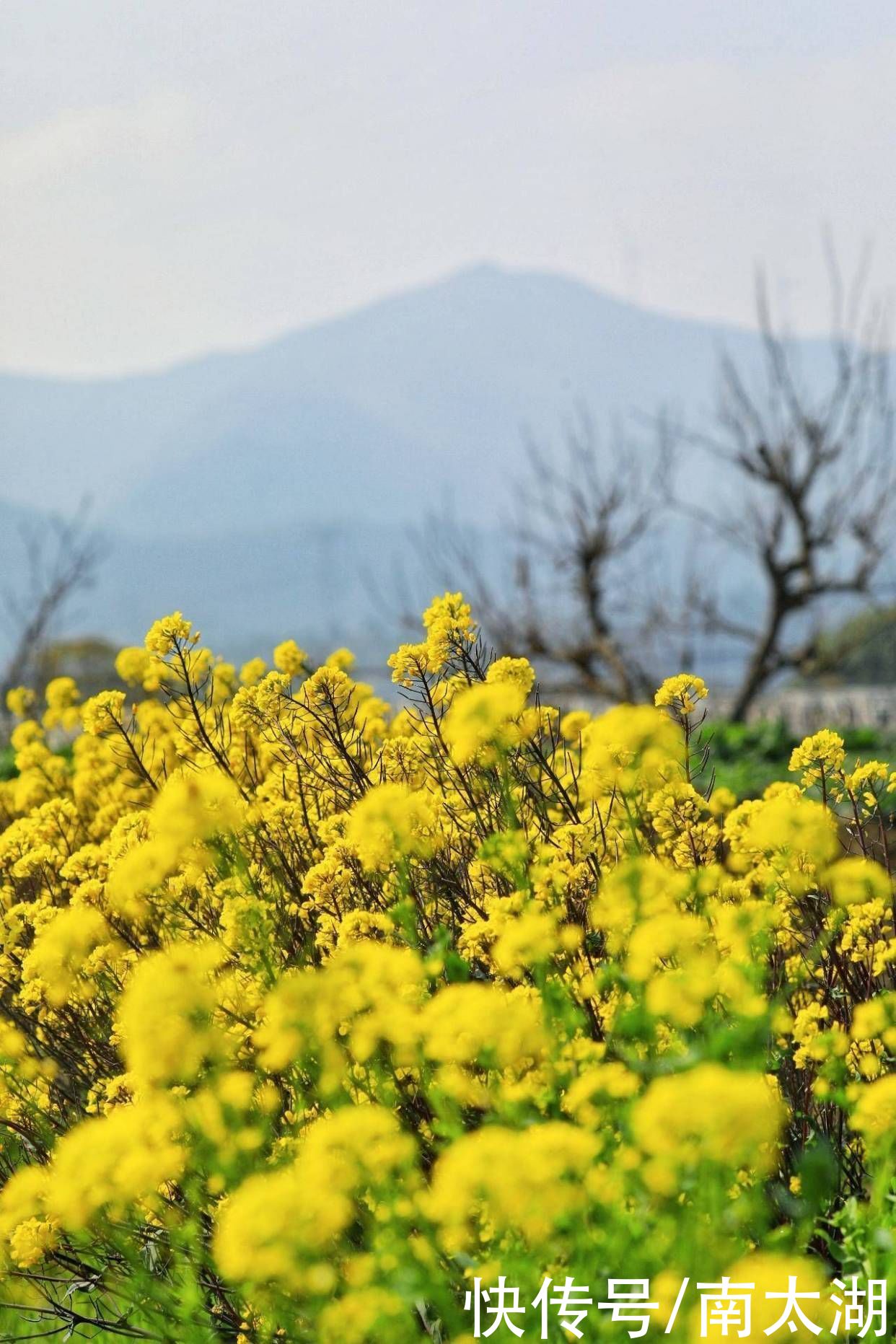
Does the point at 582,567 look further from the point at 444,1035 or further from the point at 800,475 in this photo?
the point at 444,1035

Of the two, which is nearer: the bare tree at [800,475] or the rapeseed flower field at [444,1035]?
the rapeseed flower field at [444,1035]

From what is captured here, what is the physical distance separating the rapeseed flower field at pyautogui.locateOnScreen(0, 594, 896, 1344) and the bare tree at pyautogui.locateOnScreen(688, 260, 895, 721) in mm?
10534

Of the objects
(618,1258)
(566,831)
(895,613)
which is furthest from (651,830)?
(895,613)

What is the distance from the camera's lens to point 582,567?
613 inches

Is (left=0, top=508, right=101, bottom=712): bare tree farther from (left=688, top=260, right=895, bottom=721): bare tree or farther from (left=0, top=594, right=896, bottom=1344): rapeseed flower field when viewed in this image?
(left=0, top=594, right=896, bottom=1344): rapeseed flower field

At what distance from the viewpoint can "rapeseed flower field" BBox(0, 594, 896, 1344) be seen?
6.63 feet

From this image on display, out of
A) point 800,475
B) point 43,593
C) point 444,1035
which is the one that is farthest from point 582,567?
point 444,1035

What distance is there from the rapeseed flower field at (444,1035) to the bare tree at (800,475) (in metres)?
10.5

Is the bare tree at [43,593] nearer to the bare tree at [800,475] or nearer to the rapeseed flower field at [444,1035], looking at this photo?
the bare tree at [800,475]

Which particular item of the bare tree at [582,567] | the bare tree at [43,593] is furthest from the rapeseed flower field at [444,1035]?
the bare tree at [582,567]

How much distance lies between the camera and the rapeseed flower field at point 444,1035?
2.02m

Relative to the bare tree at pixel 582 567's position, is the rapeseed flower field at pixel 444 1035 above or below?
below

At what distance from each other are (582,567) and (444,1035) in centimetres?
1368

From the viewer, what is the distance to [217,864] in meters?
3.60
